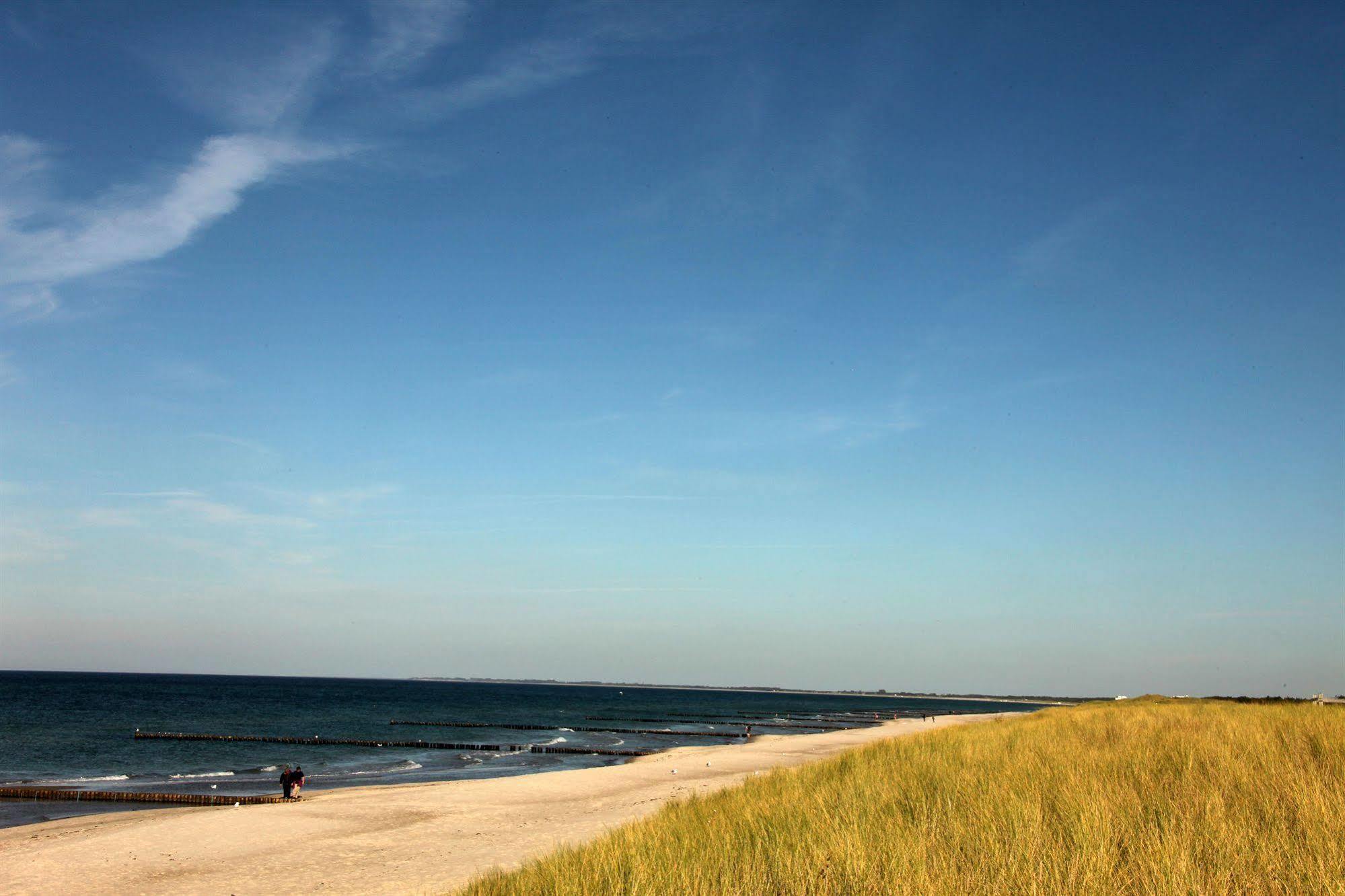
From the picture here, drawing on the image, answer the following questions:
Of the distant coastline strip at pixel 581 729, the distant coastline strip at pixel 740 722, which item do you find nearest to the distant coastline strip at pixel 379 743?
the distant coastline strip at pixel 581 729

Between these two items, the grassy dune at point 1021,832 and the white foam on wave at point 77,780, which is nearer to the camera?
the grassy dune at point 1021,832

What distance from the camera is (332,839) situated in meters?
19.8

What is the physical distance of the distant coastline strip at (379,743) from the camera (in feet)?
176

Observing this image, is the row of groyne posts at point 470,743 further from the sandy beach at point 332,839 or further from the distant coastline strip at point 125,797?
the sandy beach at point 332,839

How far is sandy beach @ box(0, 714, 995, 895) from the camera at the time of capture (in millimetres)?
15727

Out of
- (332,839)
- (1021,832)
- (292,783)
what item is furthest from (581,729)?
(1021,832)

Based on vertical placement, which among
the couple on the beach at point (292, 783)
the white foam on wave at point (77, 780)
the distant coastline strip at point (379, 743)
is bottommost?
the distant coastline strip at point (379, 743)

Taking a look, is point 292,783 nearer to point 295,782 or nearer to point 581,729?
point 295,782

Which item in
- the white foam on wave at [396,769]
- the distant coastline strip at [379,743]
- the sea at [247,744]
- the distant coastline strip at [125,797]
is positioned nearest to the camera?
the distant coastline strip at [125,797]

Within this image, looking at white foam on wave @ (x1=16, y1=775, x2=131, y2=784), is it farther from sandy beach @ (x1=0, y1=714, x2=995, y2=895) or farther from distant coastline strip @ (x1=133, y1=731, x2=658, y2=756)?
distant coastline strip @ (x1=133, y1=731, x2=658, y2=756)

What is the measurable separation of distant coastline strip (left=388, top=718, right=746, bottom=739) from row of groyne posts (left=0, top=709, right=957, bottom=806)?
0.06 m

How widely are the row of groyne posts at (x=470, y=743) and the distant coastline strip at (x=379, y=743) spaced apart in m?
0.04

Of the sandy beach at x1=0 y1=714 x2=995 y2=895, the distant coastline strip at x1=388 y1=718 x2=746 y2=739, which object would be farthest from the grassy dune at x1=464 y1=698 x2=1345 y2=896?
the distant coastline strip at x1=388 y1=718 x2=746 y2=739

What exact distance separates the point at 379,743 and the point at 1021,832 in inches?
2207
